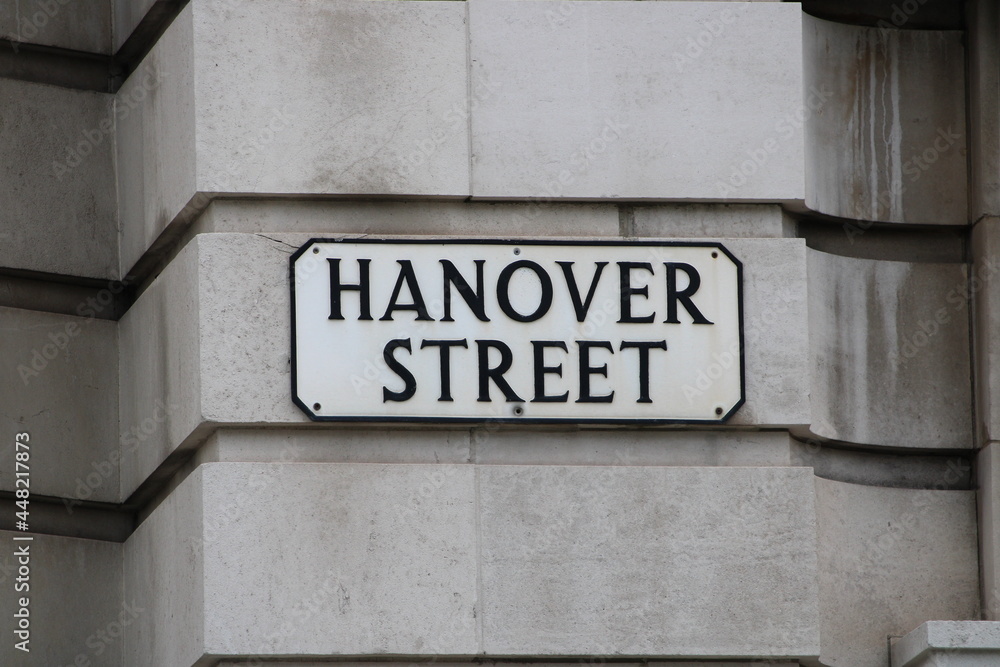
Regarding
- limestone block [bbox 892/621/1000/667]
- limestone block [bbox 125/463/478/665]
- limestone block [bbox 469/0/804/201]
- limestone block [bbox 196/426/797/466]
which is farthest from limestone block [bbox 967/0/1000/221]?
limestone block [bbox 125/463/478/665]

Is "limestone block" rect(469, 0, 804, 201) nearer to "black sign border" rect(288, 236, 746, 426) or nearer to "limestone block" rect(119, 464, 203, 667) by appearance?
"black sign border" rect(288, 236, 746, 426)

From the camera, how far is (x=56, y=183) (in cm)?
841

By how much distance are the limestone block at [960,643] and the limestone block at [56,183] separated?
388cm

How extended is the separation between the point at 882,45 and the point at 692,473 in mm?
2177

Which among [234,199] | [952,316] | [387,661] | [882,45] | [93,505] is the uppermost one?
[882,45]

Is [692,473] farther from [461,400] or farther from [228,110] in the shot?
[228,110]

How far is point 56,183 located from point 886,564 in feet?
13.1

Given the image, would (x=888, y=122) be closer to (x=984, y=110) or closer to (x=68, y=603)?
(x=984, y=110)

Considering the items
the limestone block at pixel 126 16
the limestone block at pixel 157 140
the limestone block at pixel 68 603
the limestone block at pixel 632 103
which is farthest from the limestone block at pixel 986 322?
the limestone block at pixel 126 16

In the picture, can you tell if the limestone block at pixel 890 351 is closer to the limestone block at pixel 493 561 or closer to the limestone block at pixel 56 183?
the limestone block at pixel 493 561

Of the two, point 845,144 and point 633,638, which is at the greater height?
point 845,144

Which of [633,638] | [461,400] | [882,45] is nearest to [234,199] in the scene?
[461,400]

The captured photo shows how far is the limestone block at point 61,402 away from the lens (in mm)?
8078

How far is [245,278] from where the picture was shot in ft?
23.8
